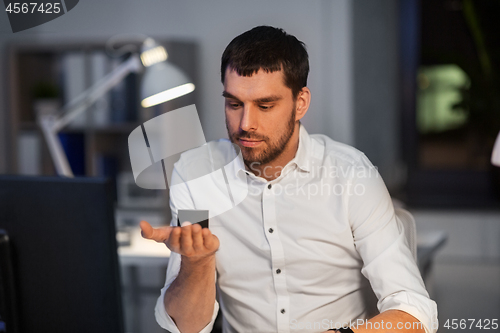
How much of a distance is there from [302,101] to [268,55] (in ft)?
0.36

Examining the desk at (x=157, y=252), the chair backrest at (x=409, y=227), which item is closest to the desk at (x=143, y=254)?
the desk at (x=157, y=252)

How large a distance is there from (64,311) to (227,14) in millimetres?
1892

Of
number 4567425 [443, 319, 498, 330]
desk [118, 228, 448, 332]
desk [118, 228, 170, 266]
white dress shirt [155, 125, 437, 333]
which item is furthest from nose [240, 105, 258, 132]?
desk [118, 228, 170, 266]

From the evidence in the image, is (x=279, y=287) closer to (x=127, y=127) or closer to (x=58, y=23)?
(x=58, y=23)

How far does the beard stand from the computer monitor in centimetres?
22

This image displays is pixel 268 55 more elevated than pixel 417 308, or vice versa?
pixel 268 55

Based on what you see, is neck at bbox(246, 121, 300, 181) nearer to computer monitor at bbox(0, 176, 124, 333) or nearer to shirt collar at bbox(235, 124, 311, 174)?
shirt collar at bbox(235, 124, 311, 174)

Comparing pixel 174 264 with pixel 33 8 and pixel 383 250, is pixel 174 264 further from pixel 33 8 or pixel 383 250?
pixel 33 8

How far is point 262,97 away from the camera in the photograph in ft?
2.57

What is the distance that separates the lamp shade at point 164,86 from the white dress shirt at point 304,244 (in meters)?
0.21

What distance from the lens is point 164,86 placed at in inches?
39.8

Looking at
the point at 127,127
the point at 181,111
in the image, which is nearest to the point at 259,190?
the point at 181,111

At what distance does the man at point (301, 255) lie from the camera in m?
0.95

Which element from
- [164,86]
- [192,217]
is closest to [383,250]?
[192,217]
